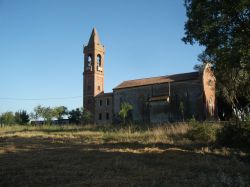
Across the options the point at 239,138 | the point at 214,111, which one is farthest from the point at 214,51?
the point at 214,111

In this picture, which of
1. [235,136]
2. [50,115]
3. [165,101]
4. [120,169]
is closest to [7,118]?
[50,115]

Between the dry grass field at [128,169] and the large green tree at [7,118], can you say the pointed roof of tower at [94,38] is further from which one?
the dry grass field at [128,169]

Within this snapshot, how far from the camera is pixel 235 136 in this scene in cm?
1484

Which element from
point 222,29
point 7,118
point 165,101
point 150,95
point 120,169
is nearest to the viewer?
point 120,169

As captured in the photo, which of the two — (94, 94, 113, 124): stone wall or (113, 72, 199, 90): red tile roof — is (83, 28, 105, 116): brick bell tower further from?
(113, 72, 199, 90): red tile roof

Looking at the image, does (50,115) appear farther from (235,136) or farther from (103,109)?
(235,136)

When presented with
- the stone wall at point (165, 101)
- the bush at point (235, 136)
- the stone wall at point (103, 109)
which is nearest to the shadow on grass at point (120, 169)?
the bush at point (235, 136)

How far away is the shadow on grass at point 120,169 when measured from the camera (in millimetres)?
7508

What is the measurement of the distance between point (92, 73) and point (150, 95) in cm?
1685

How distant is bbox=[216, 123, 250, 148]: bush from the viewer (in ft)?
47.6

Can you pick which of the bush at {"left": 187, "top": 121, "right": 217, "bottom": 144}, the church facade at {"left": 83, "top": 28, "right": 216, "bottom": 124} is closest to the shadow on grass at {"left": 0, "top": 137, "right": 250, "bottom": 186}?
the bush at {"left": 187, "top": 121, "right": 217, "bottom": 144}

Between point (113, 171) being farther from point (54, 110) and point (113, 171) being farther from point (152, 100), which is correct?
point (54, 110)

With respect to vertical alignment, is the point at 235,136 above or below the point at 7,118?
below

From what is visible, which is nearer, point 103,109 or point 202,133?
point 202,133
